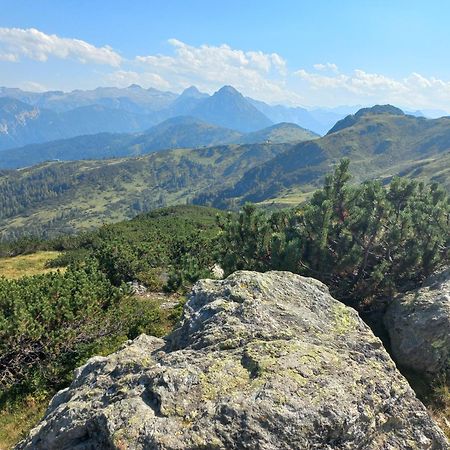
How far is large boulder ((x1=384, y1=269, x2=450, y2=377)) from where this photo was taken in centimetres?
1316

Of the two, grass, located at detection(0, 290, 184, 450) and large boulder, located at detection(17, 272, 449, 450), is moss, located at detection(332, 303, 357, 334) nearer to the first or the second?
large boulder, located at detection(17, 272, 449, 450)

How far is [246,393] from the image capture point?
282 inches

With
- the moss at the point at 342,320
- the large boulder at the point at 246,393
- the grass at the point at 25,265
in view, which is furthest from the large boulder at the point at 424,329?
the grass at the point at 25,265

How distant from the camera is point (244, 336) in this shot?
9.05m

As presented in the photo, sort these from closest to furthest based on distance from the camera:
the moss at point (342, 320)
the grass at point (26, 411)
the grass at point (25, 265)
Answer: the moss at point (342, 320) < the grass at point (26, 411) < the grass at point (25, 265)

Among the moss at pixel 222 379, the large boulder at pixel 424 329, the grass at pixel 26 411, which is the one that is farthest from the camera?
the large boulder at pixel 424 329

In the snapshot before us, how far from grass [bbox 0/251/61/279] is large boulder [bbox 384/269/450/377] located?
34858 mm

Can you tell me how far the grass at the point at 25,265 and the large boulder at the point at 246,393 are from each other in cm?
3494

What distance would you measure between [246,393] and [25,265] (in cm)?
4606

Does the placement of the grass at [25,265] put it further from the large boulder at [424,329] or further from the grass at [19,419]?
the large boulder at [424,329]

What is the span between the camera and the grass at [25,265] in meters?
42.5

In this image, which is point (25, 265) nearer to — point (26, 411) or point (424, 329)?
point (26, 411)

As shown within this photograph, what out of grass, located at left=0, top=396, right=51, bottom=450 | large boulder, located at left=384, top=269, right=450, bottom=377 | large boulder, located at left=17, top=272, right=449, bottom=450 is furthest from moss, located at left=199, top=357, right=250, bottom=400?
large boulder, located at left=384, top=269, right=450, bottom=377

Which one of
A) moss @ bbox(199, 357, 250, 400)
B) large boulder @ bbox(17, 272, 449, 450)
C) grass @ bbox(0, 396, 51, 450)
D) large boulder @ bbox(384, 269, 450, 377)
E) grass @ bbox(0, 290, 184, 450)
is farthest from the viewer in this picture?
large boulder @ bbox(384, 269, 450, 377)
